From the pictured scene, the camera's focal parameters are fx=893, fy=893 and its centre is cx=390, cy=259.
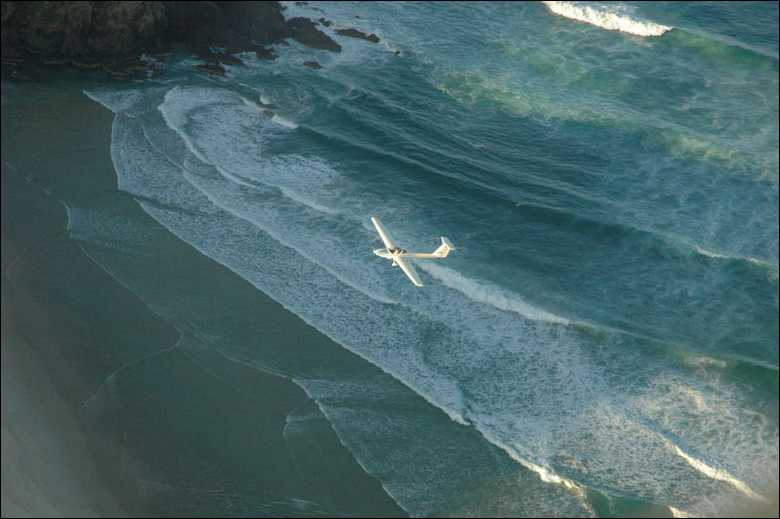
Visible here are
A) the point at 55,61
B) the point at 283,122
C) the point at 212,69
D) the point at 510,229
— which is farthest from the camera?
the point at 212,69

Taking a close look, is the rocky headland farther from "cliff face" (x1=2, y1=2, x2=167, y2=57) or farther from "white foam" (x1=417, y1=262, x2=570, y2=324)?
"white foam" (x1=417, y1=262, x2=570, y2=324)

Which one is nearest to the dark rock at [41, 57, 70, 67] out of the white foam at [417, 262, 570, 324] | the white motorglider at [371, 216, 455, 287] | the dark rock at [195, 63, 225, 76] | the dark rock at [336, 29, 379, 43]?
the dark rock at [195, 63, 225, 76]

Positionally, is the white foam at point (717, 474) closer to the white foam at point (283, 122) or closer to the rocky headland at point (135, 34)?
the white foam at point (283, 122)

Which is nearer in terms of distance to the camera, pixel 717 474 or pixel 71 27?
pixel 717 474

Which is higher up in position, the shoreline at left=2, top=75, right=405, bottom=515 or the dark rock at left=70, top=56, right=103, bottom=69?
the dark rock at left=70, top=56, right=103, bottom=69

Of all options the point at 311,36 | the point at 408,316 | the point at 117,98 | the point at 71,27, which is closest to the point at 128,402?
the point at 408,316

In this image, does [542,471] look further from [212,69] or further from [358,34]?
[358,34]
